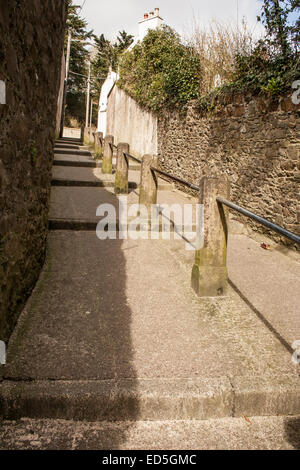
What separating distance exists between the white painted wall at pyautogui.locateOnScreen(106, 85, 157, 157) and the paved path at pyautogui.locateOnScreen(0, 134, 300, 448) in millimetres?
8896

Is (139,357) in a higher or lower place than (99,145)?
lower

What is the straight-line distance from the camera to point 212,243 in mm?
3016

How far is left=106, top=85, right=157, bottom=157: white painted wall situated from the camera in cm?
1220

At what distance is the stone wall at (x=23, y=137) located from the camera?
194 centimetres

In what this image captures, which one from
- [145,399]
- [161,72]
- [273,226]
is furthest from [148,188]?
[161,72]

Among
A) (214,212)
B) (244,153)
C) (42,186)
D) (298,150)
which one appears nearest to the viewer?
(214,212)

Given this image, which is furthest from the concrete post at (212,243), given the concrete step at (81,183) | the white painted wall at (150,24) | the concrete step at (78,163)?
the white painted wall at (150,24)

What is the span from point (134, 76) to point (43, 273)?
42.3 ft

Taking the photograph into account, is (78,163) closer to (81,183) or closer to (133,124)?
(81,183)

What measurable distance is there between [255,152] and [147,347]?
16.3 ft

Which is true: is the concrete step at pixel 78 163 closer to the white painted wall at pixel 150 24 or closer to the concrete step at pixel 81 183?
the concrete step at pixel 81 183

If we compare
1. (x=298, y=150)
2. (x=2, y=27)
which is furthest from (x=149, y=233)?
(x=2, y=27)
